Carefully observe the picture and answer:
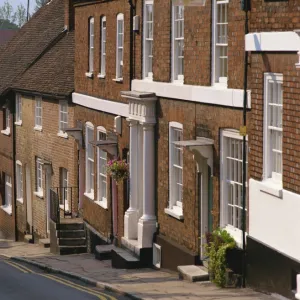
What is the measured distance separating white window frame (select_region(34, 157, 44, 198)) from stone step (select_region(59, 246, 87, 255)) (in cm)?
602

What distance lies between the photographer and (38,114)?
3781 centimetres

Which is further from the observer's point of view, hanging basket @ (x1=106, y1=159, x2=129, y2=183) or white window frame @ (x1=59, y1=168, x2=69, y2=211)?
white window frame @ (x1=59, y1=168, x2=69, y2=211)

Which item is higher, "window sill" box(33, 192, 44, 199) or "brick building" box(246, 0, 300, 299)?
"brick building" box(246, 0, 300, 299)

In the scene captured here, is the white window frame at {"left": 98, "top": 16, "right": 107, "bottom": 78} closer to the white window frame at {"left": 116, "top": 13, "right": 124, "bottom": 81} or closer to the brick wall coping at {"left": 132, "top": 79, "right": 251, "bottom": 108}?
the white window frame at {"left": 116, "top": 13, "right": 124, "bottom": 81}

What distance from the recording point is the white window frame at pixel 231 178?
18.9 m

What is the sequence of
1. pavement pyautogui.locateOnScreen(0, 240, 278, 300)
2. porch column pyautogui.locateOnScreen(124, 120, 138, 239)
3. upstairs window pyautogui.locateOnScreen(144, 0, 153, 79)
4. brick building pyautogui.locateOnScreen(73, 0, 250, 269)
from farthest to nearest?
porch column pyautogui.locateOnScreen(124, 120, 138, 239), upstairs window pyautogui.locateOnScreen(144, 0, 153, 79), brick building pyautogui.locateOnScreen(73, 0, 250, 269), pavement pyautogui.locateOnScreen(0, 240, 278, 300)

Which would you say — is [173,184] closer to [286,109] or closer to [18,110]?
[286,109]

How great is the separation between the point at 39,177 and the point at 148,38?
46.3 ft

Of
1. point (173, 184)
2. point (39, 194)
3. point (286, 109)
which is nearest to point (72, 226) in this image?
point (39, 194)

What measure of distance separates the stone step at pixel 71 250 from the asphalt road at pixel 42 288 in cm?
502

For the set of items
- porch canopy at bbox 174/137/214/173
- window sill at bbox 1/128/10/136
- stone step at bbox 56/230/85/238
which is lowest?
stone step at bbox 56/230/85/238

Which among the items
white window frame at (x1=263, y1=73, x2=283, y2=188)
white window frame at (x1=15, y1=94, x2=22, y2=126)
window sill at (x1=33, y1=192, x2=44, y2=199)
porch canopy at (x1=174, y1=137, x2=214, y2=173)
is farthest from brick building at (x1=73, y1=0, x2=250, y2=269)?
white window frame at (x1=15, y1=94, x2=22, y2=126)

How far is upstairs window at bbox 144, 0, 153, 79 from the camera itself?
24.4 m

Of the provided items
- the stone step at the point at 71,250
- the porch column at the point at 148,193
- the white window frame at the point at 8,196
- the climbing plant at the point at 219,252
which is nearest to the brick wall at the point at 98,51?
the porch column at the point at 148,193
